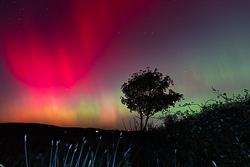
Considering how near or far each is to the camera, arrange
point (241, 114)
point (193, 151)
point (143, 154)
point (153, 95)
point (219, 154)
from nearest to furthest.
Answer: point (219, 154) → point (193, 151) → point (241, 114) → point (143, 154) → point (153, 95)

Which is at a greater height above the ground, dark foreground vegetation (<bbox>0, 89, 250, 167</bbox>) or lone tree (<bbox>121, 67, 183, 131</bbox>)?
lone tree (<bbox>121, 67, 183, 131</bbox>)

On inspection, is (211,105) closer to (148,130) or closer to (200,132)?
(200,132)

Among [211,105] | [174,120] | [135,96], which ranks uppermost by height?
[135,96]

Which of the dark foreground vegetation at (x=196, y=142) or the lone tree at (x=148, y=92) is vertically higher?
the lone tree at (x=148, y=92)

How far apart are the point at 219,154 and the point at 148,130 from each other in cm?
497

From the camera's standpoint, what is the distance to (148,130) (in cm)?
1136

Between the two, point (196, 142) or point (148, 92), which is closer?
point (196, 142)

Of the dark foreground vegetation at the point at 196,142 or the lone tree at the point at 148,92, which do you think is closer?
the dark foreground vegetation at the point at 196,142

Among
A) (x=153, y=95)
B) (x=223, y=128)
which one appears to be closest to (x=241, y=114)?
(x=223, y=128)

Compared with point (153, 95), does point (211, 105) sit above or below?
below

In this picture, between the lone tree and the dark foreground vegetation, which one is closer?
the dark foreground vegetation

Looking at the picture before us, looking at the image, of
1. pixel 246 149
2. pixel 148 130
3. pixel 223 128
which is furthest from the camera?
pixel 148 130

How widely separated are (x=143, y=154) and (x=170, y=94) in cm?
1657

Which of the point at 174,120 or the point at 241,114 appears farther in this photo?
the point at 174,120
